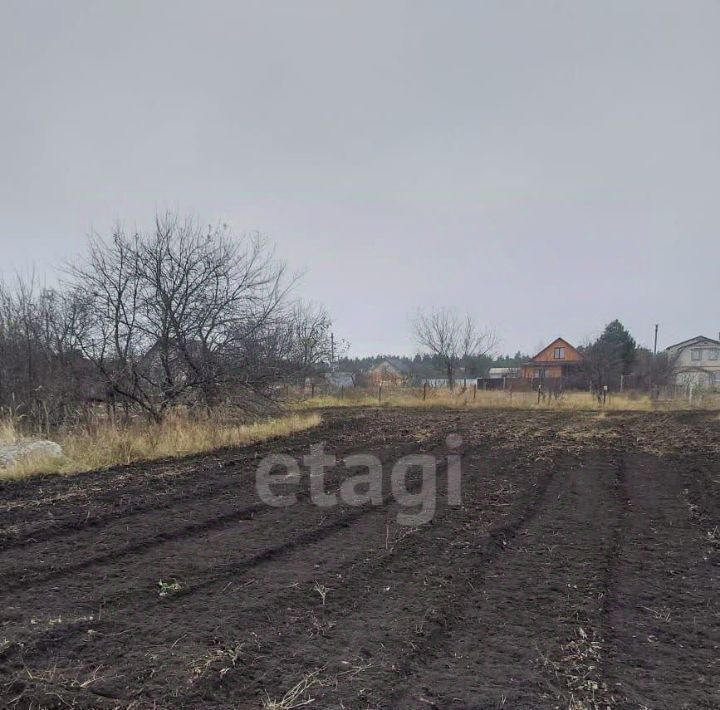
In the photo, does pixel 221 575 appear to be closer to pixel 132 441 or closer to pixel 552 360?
pixel 132 441

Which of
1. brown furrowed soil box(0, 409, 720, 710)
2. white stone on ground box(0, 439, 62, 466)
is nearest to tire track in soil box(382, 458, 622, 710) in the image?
brown furrowed soil box(0, 409, 720, 710)

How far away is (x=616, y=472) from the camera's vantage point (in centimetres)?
557

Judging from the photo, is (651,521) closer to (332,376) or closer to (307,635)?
(307,635)

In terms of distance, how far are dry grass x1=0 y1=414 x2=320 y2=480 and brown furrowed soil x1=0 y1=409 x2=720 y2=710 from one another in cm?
56

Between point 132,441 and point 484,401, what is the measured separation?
1553 cm

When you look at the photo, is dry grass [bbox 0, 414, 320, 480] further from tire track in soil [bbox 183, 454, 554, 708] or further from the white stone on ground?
tire track in soil [bbox 183, 454, 554, 708]

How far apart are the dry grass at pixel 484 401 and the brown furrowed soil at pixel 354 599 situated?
11.0m

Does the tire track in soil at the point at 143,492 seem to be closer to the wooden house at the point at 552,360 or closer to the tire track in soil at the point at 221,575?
the tire track in soil at the point at 221,575

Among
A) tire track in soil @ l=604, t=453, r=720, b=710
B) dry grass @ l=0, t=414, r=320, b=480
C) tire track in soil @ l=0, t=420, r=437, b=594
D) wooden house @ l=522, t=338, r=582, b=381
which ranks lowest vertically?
tire track in soil @ l=604, t=453, r=720, b=710

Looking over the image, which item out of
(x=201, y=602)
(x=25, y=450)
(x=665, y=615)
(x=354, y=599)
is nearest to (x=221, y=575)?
(x=201, y=602)

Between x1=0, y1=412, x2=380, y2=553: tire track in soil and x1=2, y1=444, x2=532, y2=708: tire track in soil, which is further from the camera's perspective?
x1=0, y1=412, x2=380, y2=553: tire track in soil

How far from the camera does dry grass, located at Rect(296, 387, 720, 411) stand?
55.1 ft

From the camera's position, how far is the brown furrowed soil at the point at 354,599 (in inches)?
67.5

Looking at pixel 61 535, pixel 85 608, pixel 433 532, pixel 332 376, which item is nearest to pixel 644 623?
pixel 433 532
